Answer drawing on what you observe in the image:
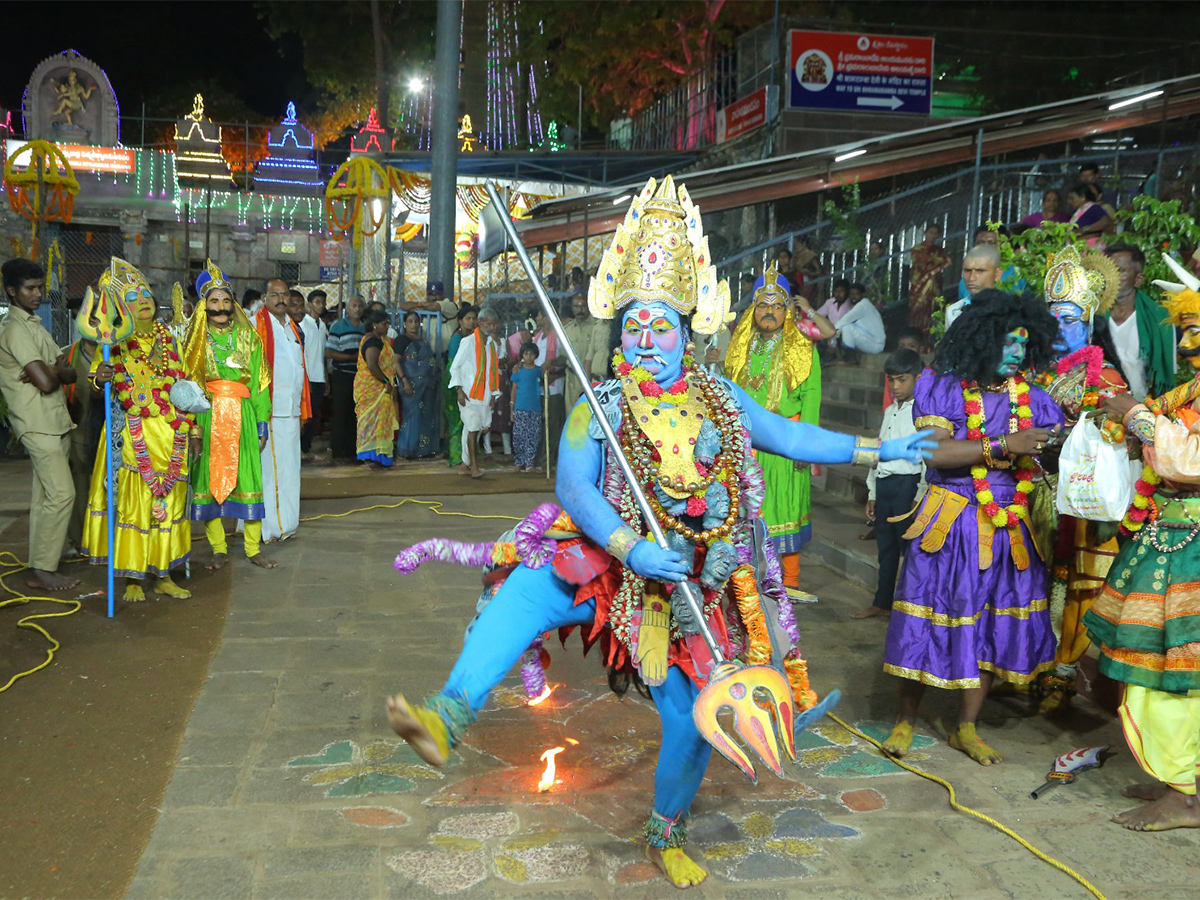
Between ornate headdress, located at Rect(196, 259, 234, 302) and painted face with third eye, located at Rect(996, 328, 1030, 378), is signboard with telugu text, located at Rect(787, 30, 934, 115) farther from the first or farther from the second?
painted face with third eye, located at Rect(996, 328, 1030, 378)

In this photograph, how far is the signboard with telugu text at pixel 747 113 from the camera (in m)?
16.7

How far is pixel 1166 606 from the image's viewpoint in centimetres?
381

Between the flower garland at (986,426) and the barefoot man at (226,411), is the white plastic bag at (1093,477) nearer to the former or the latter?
the flower garland at (986,426)

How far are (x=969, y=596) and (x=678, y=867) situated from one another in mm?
1716

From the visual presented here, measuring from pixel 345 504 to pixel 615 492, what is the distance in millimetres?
7226

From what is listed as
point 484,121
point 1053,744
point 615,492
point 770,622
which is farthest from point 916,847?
point 484,121

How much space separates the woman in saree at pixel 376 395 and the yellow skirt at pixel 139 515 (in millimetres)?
5781

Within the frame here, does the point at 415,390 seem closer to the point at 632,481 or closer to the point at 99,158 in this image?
the point at 632,481

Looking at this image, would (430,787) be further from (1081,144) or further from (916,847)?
(1081,144)

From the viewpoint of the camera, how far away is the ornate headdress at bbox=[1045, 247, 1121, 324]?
15.3ft

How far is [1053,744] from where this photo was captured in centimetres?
467

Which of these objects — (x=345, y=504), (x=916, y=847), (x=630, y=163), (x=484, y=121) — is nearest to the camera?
(x=916, y=847)

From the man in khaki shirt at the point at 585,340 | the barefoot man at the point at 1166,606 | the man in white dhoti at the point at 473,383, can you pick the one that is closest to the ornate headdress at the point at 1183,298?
the barefoot man at the point at 1166,606

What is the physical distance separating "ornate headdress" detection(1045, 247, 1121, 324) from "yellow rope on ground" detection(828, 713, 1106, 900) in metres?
2.12
